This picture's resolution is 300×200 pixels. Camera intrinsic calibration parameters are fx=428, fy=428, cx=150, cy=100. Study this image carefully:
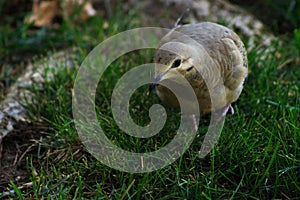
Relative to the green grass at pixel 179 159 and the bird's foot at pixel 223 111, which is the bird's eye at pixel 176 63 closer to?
the green grass at pixel 179 159

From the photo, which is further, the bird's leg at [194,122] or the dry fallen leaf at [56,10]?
the dry fallen leaf at [56,10]

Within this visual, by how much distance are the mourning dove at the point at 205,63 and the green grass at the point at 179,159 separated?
0.75 ft

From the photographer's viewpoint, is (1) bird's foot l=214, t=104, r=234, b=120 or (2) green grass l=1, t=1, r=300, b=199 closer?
(2) green grass l=1, t=1, r=300, b=199

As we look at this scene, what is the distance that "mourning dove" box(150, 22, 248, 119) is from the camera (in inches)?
113

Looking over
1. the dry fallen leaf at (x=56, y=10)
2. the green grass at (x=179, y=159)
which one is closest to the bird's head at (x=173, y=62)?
the green grass at (x=179, y=159)

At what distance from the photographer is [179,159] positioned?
116 inches

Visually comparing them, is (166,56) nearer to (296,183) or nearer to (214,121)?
(214,121)

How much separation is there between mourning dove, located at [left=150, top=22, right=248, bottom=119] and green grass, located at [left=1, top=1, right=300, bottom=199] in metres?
0.23

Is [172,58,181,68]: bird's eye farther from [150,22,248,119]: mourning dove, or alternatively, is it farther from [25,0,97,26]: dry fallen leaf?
[25,0,97,26]: dry fallen leaf

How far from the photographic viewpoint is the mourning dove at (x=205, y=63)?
288 cm

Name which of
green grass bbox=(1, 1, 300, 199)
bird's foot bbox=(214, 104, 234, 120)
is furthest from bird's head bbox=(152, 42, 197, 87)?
bird's foot bbox=(214, 104, 234, 120)

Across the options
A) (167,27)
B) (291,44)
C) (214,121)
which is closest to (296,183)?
(214,121)

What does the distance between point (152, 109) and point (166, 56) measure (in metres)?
0.81

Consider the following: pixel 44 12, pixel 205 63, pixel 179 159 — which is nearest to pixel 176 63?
pixel 205 63
